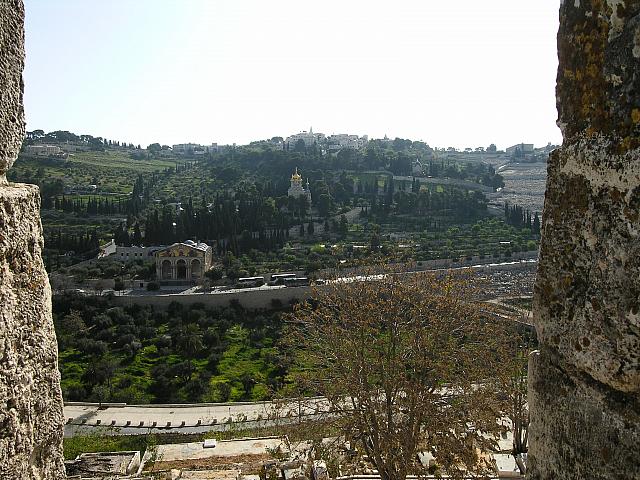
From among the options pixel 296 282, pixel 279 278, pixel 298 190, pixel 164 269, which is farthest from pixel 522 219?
pixel 164 269

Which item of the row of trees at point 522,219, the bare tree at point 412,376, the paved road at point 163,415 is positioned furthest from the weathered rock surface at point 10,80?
the row of trees at point 522,219

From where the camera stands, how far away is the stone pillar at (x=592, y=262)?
1.06 m

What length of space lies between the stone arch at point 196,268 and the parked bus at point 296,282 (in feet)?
18.4

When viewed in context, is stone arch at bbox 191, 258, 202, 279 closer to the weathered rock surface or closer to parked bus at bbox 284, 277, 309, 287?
parked bus at bbox 284, 277, 309, 287

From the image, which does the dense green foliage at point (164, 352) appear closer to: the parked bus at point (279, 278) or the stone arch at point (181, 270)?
the parked bus at point (279, 278)

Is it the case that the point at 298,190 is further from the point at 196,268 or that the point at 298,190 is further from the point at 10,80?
the point at 10,80

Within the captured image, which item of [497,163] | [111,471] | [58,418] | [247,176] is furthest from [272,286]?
[497,163]

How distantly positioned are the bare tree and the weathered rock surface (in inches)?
274

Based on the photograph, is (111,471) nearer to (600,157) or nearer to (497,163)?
Result: (600,157)

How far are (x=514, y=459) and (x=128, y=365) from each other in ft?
48.4

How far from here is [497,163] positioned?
103188mm

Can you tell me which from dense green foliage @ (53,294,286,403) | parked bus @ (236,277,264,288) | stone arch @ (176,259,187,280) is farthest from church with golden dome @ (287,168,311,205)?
dense green foliage @ (53,294,286,403)

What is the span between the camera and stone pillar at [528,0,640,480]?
1062 mm

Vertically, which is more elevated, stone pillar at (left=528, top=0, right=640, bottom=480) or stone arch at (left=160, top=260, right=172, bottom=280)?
stone pillar at (left=528, top=0, right=640, bottom=480)
